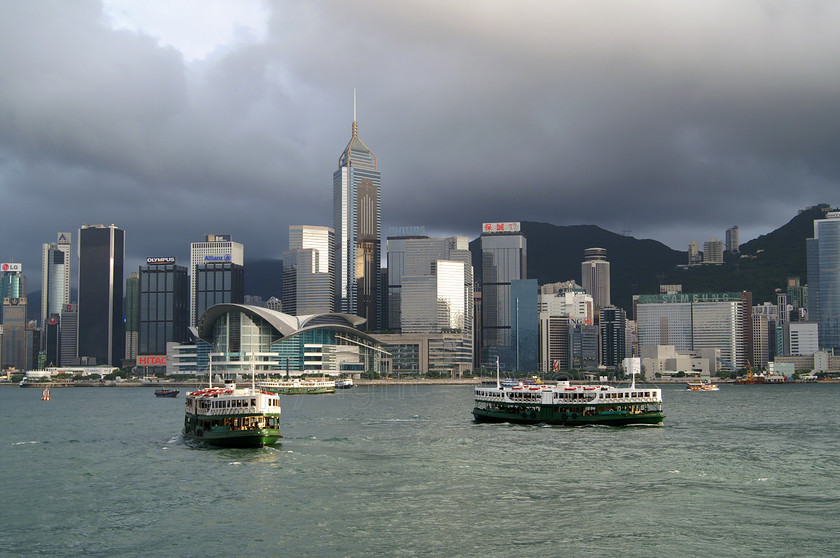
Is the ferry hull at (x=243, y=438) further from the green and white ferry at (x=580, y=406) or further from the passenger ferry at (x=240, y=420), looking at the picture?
the green and white ferry at (x=580, y=406)

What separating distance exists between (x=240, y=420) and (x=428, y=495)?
28.5 meters

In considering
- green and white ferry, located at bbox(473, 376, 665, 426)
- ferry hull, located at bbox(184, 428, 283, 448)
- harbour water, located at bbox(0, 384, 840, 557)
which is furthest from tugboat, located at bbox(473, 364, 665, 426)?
ferry hull, located at bbox(184, 428, 283, 448)

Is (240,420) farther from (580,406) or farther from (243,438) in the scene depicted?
(580,406)

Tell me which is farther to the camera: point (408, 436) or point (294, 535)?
point (408, 436)

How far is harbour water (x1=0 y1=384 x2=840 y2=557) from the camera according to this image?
4447cm

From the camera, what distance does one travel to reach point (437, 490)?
57562 millimetres

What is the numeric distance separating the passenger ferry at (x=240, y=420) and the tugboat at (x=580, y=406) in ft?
115

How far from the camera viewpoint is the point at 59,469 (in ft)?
227

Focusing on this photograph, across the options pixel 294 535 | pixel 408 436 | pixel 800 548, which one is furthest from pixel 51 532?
pixel 408 436

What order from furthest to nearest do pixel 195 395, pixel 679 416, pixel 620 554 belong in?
pixel 679 416 → pixel 195 395 → pixel 620 554

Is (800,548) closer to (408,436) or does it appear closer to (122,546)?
(122,546)

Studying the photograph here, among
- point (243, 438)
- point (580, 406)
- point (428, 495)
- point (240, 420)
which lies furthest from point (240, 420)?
point (580, 406)

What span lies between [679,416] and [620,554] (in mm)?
88848

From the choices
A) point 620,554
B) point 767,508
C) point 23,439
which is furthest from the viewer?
point 23,439
